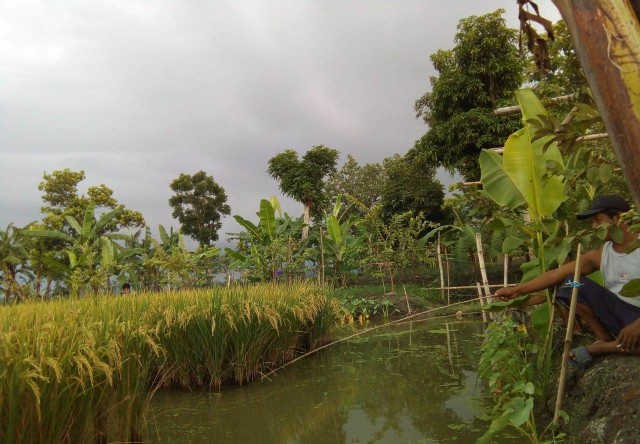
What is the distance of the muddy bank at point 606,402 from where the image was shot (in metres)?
2.24

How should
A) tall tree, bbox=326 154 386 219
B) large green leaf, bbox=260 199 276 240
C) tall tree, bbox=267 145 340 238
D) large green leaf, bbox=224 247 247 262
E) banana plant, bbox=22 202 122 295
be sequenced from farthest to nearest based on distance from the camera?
tall tree, bbox=326 154 386 219, tall tree, bbox=267 145 340 238, large green leaf, bbox=224 247 247 262, large green leaf, bbox=260 199 276 240, banana plant, bbox=22 202 122 295

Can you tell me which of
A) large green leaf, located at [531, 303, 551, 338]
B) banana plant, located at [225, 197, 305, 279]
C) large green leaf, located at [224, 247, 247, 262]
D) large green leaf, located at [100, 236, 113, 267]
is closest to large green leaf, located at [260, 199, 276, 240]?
banana plant, located at [225, 197, 305, 279]

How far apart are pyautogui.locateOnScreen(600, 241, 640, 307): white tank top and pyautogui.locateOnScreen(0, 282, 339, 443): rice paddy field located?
117 inches

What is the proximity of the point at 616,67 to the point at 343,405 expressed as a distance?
3.87m

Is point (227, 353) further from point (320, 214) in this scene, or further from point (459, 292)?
point (320, 214)

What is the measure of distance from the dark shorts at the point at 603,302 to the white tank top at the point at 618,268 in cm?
5

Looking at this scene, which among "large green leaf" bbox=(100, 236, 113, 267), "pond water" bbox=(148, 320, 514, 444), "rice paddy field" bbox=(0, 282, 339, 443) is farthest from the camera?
"large green leaf" bbox=(100, 236, 113, 267)

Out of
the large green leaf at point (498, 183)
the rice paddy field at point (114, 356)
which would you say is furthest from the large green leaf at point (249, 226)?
the large green leaf at point (498, 183)

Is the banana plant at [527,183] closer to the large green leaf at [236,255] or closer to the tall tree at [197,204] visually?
the large green leaf at [236,255]

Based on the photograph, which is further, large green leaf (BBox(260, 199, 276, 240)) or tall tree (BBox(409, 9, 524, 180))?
tall tree (BBox(409, 9, 524, 180))

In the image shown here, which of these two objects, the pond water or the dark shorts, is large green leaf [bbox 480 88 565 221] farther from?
the pond water

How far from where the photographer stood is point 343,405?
4.17 metres

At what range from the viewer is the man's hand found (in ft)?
8.31

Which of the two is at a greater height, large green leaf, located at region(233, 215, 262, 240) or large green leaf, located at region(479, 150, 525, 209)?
large green leaf, located at region(233, 215, 262, 240)
